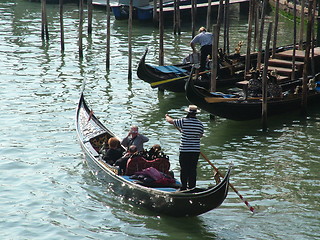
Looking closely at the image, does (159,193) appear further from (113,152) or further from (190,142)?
(113,152)

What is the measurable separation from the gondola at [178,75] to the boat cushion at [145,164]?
3.94 m

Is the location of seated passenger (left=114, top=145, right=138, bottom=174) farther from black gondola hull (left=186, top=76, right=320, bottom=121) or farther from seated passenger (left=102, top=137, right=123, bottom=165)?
black gondola hull (left=186, top=76, right=320, bottom=121)

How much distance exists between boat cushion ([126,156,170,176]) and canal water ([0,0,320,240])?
0.38 m

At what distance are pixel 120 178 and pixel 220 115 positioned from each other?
3.02 meters

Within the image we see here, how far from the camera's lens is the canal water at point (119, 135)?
609 cm

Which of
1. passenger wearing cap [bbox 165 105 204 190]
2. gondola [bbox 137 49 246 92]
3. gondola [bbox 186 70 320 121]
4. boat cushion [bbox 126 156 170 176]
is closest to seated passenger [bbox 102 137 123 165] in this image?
boat cushion [bbox 126 156 170 176]

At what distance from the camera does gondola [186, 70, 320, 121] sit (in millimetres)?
8898

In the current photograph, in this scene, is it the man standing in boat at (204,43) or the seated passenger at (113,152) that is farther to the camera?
the man standing in boat at (204,43)

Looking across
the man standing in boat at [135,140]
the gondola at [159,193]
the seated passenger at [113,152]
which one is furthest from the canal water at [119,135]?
the man standing in boat at [135,140]

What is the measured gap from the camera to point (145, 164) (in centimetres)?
655

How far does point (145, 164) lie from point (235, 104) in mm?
2910

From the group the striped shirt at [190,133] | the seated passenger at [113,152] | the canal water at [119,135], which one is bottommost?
the canal water at [119,135]

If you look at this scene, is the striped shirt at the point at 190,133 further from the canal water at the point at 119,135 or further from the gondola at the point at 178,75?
the gondola at the point at 178,75

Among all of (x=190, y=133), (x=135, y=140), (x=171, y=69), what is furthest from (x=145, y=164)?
(x=171, y=69)
